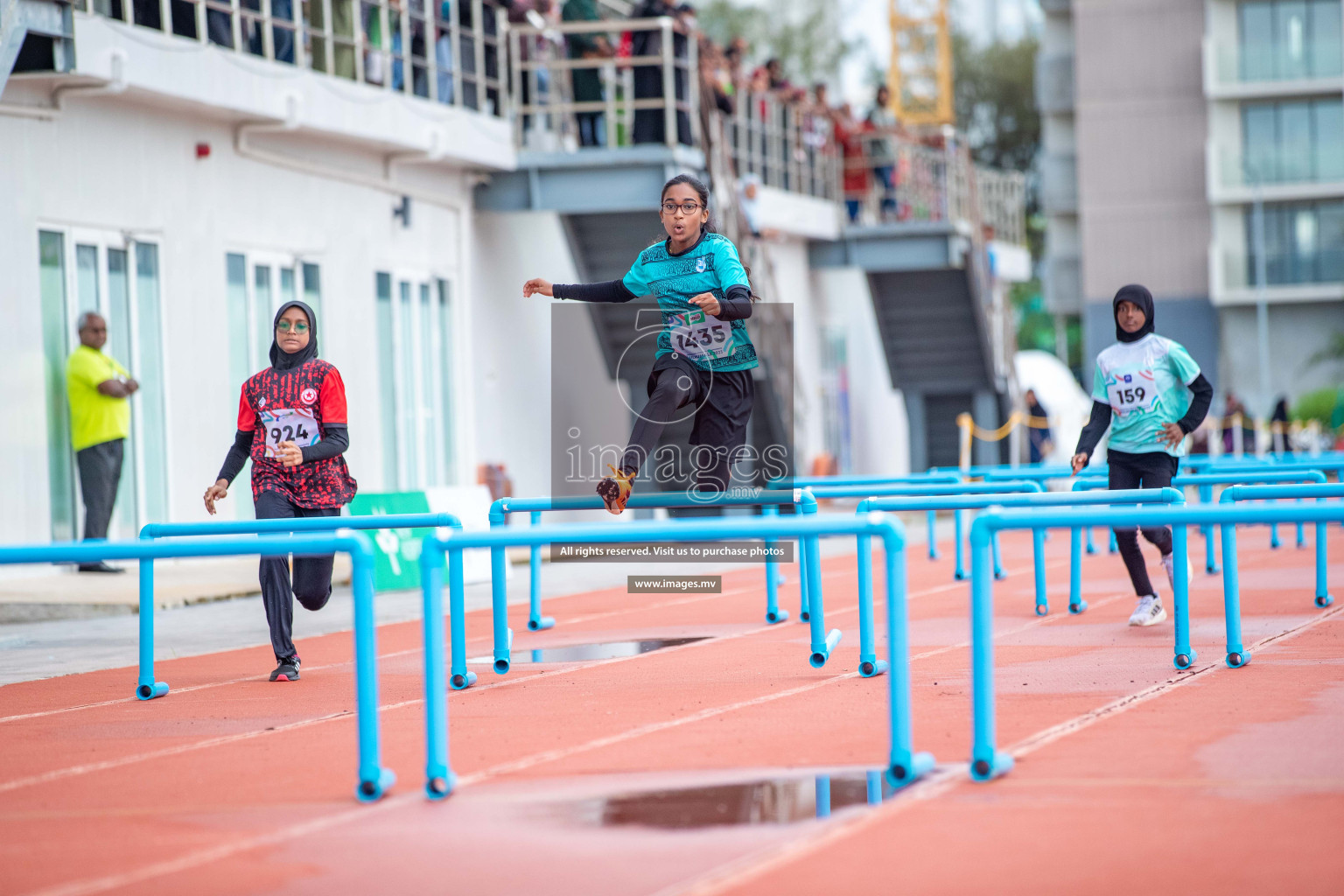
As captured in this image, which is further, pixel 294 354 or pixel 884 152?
pixel 884 152

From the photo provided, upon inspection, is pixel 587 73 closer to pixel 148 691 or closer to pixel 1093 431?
pixel 1093 431

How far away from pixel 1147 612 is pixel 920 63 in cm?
6280

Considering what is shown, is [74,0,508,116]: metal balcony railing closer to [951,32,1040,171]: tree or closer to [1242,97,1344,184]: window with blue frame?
[1242,97,1344,184]: window with blue frame

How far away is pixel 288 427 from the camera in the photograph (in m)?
9.17

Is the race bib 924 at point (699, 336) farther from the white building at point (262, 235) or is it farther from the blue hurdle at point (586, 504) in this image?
the white building at point (262, 235)

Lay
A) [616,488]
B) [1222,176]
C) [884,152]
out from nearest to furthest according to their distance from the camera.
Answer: [616,488]
[884,152]
[1222,176]

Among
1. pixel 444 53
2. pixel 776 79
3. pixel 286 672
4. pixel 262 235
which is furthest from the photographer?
pixel 776 79

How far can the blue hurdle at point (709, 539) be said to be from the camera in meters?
5.90

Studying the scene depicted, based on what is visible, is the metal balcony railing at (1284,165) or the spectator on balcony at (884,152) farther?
the metal balcony railing at (1284,165)

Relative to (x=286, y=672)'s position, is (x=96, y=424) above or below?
above

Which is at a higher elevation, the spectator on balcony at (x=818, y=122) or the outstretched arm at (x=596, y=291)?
the spectator on balcony at (x=818, y=122)

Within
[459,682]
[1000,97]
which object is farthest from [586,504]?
[1000,97]

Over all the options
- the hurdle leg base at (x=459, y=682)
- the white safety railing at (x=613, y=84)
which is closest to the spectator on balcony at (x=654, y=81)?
the white safety railing at (x=613, y=84)

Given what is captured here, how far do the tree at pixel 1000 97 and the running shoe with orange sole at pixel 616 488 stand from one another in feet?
228
